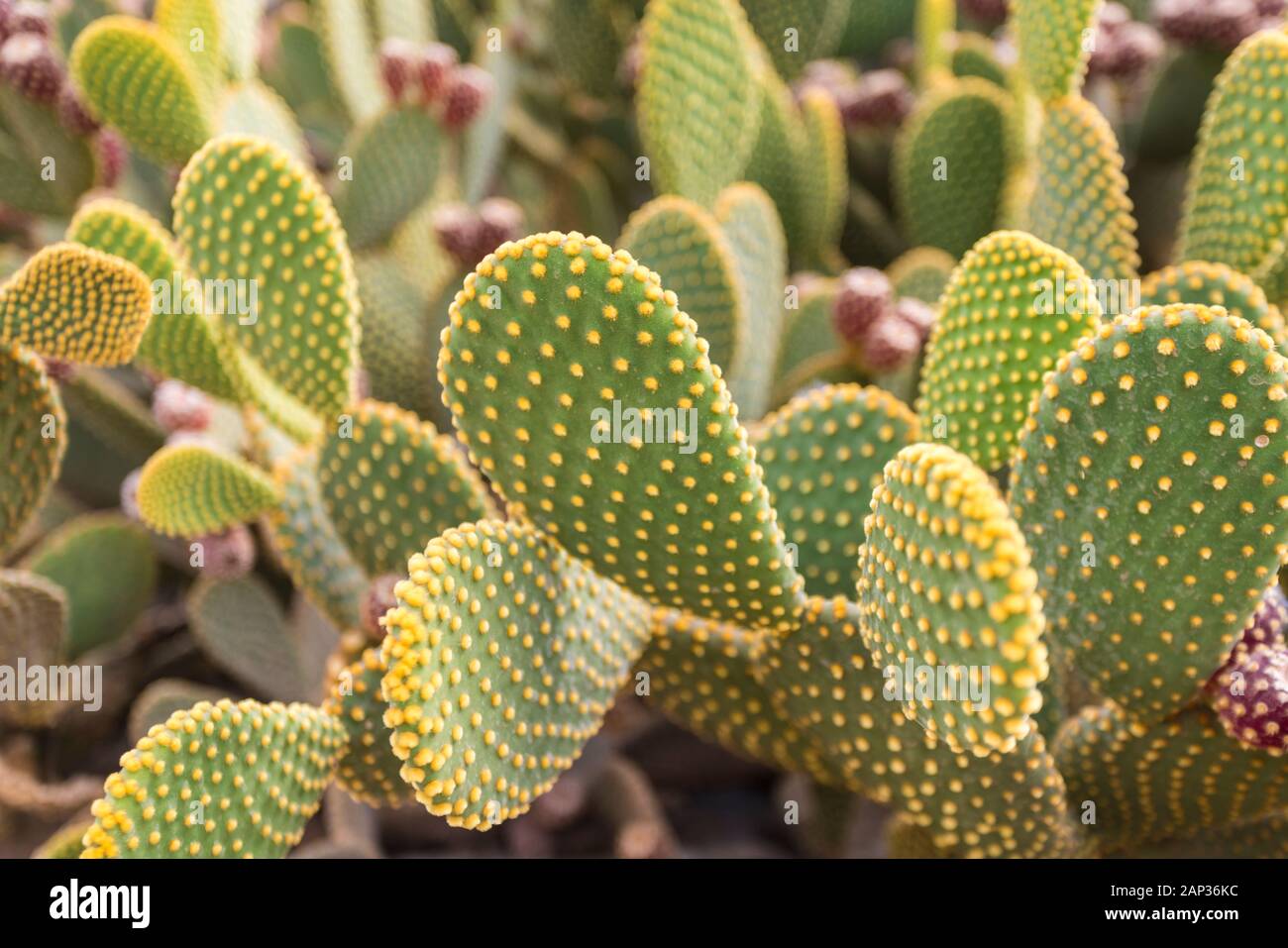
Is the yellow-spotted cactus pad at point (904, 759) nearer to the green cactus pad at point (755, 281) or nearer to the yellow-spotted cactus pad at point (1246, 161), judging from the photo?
the green cactus pad at point (755, 281)

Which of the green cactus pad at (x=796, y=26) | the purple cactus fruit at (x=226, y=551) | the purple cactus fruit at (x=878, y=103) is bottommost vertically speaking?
the purple cactus fruit at (x=226, y=551)

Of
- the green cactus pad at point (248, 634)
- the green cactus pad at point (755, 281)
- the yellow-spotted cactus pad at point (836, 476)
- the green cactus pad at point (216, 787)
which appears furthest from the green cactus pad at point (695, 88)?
the green cactus pad at point (216, 787)

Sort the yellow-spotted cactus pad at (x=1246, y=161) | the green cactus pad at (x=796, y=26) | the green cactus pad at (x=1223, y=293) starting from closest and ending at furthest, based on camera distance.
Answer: the green cactus pad at (x=1223, y=293) → the yellow-spotted cactus pad at (x=1246, y=161) → the green cactus pad at (x=796, y=26)

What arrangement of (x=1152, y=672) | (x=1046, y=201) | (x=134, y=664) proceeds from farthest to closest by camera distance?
(x=134, y=664), (x=1046, y=201), (x=1152, y=672)

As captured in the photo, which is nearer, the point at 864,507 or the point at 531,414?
Result: the point at 531,414

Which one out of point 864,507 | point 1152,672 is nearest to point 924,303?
point 864,507

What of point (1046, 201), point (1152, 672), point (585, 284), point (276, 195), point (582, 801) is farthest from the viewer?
point (582, 801)

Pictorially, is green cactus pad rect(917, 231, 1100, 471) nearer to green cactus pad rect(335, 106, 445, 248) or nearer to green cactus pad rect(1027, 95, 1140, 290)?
green cactus pad rect(1027, 95, 1140, 290)

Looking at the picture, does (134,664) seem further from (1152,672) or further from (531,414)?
(1152,672)
